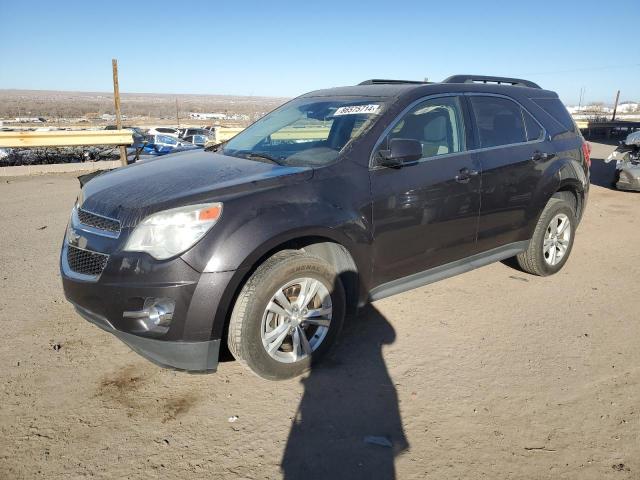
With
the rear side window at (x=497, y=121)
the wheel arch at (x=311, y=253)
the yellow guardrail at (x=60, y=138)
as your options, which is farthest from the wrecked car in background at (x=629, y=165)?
the yellow guardrail at (x=60, y=138)

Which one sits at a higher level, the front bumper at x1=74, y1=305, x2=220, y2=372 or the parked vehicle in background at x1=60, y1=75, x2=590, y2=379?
the parked vehicle in background at x1=60, y1=75, x2=590, y2=379

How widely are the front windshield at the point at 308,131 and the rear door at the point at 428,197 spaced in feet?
0.93

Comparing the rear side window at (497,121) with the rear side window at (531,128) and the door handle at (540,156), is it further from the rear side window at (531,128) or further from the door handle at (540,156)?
the door handle at (540,156)

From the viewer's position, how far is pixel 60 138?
456 inches

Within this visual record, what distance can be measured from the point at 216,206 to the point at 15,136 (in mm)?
10593

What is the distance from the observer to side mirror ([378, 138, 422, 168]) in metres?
3.27

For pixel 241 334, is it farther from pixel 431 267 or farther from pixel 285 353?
pixel 431 267

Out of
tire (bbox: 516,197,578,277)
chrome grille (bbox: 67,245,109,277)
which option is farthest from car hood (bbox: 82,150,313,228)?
tire (bbox: 516,197,578,277)

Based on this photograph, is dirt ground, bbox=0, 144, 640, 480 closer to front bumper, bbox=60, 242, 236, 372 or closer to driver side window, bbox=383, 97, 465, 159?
front bumper, bbox=60, 242, 236, 372

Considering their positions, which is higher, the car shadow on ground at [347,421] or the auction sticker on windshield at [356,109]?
the auction sticker on windshield at [356,109]

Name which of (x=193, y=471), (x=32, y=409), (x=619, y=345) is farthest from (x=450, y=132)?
(x=32, y=409)

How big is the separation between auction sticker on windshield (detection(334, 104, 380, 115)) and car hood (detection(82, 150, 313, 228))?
809 mm

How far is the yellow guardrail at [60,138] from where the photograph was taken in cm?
1102

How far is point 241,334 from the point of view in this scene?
2.81 metres
